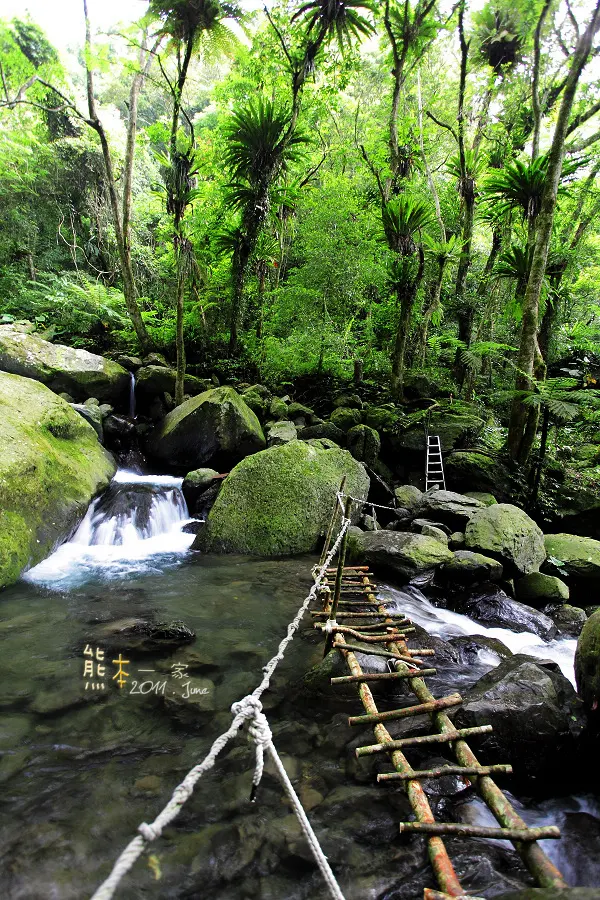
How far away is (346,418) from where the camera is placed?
30.6 ft

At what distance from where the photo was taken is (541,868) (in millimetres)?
1611

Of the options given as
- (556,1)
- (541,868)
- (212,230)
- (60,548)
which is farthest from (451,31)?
(541,868)

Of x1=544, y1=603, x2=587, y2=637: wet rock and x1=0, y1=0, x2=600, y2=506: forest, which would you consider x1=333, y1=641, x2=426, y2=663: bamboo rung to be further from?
x1=0, y1=0, x2=600, y2=506: forest

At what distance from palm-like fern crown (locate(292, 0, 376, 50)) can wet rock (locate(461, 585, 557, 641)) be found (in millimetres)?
11957

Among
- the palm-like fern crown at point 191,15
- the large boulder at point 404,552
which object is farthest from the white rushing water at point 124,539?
the palm-like fern crown at point 191,15

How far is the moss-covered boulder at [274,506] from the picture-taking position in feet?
19.9

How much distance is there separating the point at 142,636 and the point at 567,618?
473cm

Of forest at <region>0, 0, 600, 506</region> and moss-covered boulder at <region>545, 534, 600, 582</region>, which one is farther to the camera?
forest at <region>0, 0, 600, 506</region>

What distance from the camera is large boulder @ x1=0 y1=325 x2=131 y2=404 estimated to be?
851 cm

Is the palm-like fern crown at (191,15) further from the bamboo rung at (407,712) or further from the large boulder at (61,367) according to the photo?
the bamboo rung at (407,712)

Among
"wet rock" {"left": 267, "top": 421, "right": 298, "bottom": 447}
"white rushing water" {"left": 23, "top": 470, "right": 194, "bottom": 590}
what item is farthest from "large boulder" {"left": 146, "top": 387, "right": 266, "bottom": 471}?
"white rushing water" {"left": 23, "top": 470, "right": 194, "bottom": 590}

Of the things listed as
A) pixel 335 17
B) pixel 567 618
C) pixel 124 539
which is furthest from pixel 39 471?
→ pixel 335 17

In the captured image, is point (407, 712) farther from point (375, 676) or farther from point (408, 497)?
point (408, 497)

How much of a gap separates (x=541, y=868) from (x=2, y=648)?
3.79 metres
